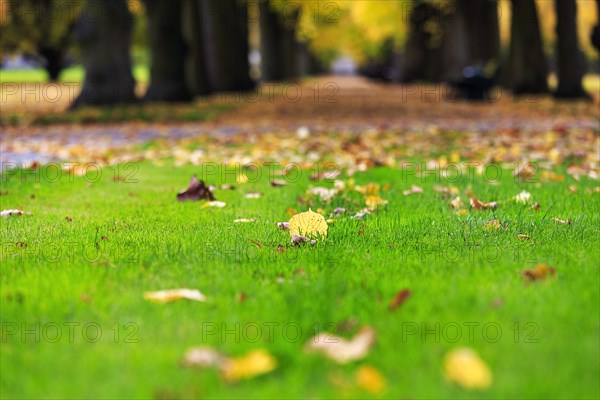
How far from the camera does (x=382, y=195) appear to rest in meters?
6.09

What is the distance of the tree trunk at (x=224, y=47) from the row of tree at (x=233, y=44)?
0.11 ft

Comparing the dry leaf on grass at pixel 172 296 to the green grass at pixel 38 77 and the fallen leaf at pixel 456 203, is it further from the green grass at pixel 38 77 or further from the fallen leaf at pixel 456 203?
the green grass at pixel 38 77

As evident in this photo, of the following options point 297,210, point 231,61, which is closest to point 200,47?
point 231,61

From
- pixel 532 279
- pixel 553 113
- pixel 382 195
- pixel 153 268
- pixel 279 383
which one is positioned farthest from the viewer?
pixel 553 113

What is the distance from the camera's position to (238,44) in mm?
28000

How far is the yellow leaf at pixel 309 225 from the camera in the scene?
14.2 feet

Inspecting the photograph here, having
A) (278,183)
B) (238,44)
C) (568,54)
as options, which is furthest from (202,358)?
(238,44)

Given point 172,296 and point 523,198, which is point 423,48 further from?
point 172,296

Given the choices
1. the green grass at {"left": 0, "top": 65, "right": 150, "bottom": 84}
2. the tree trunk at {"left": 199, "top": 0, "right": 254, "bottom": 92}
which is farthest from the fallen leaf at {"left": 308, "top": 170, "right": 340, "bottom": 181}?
the green grass at {"left": 0, "top": 65, "right": 150, "bottom": 84}

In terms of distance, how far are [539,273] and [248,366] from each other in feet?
5.09

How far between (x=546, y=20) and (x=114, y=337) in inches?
2062

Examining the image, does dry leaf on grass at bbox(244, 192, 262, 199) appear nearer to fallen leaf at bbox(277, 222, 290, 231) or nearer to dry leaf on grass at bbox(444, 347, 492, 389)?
fallen leaf at bbox(277, 222, 290, 231)

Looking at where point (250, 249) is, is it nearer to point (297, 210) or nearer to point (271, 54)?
point (297, 210)

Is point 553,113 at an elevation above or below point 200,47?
below
